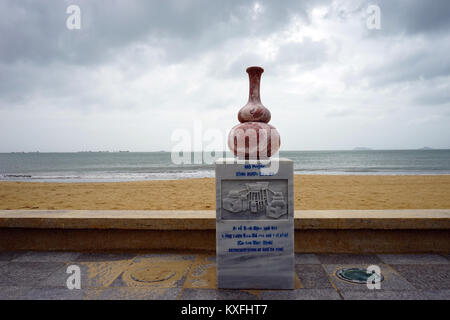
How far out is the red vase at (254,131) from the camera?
3.12m

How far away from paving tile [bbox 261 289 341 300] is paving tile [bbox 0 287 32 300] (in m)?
2.61

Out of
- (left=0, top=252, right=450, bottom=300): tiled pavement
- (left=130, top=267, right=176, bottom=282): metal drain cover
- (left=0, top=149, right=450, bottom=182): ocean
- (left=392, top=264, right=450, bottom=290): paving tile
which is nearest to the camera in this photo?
(left=0, top=252, right=450, bottom=300): tiled pavement

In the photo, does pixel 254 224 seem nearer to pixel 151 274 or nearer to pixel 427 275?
pixel 151 274

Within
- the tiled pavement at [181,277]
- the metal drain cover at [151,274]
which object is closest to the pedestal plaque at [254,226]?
the tiled pavement at [181,277]

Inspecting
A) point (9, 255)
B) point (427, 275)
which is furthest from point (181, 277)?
point (427, 275)

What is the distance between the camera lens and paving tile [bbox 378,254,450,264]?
351cm

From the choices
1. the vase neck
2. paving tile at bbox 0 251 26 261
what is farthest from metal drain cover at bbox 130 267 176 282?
the vase neck

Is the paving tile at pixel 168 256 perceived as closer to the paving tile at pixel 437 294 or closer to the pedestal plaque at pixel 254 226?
the pedestal plaque at pixel 254 226

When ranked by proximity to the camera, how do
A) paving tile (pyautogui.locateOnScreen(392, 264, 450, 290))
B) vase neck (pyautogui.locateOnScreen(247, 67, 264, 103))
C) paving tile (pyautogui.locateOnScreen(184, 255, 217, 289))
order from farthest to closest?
vase neck (pyautogui.locateOnScreen(247, 67, 264, 103))
paving tile (pyautogui.locateOnScreen(184, 255, 217, 289))
paving tile (pyautogui.locateOnScreen(392, 264, 450, 290))

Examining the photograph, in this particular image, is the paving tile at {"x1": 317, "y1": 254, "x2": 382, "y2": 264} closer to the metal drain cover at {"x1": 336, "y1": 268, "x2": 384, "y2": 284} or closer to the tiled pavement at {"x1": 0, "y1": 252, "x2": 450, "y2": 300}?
the tiled pavement at {"x1": 0, "y1": 252, "x2": 450, "y2": 300}

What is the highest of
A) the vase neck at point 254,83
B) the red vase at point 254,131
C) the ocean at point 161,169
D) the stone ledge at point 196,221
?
the vase neck at point 254,83

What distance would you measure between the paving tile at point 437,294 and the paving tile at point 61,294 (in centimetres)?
351

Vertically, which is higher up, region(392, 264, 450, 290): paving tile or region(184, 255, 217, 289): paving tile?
region(392, 264, 450, 290): paving tile
